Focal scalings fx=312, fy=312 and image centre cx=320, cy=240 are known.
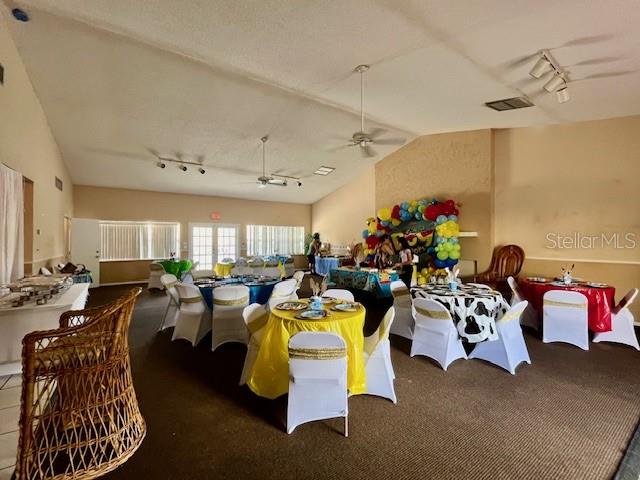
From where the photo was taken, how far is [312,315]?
281cm

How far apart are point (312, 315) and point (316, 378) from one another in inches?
24.6

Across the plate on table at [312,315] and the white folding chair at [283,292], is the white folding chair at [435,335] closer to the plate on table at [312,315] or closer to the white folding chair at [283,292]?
the plate on table at [312,315]

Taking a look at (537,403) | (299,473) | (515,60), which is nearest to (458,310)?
(537,403)

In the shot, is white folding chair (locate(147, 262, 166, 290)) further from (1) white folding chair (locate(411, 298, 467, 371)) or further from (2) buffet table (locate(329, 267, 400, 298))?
(1) white folding chair (locate(411, 298, 467, 371))

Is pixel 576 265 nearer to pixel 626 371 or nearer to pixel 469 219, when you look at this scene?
pixel 469 219

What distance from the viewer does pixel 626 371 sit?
133 inches

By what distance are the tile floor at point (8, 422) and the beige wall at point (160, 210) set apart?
22.3 feet

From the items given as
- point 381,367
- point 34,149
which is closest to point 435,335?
point 381,367

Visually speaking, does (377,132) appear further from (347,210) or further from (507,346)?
(507,346)

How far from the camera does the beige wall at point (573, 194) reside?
511cm

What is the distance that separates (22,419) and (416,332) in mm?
3458

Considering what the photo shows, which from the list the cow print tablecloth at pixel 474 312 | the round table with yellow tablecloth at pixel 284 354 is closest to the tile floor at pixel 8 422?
the round table with yellow tablecloth at pixel 284 354

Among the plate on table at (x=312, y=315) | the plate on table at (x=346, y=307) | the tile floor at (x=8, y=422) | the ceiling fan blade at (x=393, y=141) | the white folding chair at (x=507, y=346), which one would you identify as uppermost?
the ceiling fan blade at (x=393, y=141)

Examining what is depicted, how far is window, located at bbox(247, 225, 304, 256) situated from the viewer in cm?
1148
